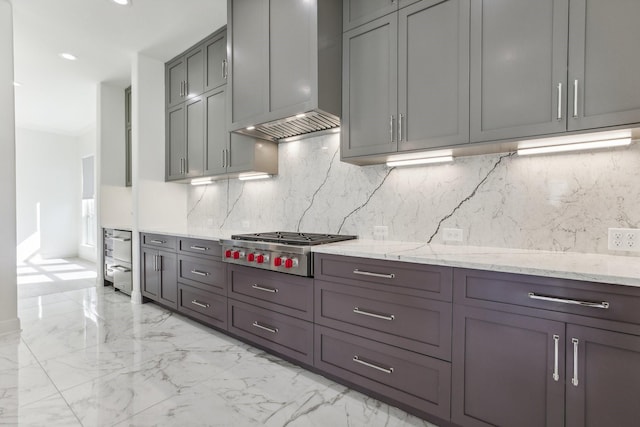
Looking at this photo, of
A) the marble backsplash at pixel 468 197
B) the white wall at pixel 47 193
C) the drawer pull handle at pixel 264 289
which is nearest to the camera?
the marble backsplash at pixel 468 197

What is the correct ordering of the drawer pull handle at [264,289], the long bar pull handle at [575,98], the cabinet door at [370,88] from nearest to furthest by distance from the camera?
the long bar pull handle at [575,98]
the cabinet door at [370,88]
the drawer pull handle at [264,289]

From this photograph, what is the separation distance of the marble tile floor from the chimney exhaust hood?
1.81m

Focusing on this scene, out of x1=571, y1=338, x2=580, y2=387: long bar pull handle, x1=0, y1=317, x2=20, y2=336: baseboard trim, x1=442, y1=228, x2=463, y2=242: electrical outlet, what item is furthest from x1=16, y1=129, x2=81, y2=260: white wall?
Answer: x1=571, y1=338, x2=580, y2=387: long bar pull handle

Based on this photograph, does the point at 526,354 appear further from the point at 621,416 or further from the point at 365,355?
the point at 365,355

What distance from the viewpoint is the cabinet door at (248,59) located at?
2.49 metres

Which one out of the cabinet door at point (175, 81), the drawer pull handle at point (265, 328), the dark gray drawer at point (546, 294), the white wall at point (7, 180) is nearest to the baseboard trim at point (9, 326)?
the white wall at point (7, 180)

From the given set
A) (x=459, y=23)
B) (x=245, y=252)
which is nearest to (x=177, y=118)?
(x=245, y=252)

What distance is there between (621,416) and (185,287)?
3117 millimetres

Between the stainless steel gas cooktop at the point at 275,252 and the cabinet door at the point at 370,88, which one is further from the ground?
the cabinet door at the point at 370,88

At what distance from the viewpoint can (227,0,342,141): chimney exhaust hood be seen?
2170 millimetres

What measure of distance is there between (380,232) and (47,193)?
8130 mm

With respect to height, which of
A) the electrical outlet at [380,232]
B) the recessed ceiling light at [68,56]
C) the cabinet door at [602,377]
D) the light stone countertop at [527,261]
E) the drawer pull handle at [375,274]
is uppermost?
the recessed ceiling light at [68,56]

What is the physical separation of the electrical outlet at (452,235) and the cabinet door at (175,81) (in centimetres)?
323

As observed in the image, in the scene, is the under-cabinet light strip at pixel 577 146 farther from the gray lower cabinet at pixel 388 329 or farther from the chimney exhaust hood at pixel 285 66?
the chimney exhaust hood at pixel 285 66
